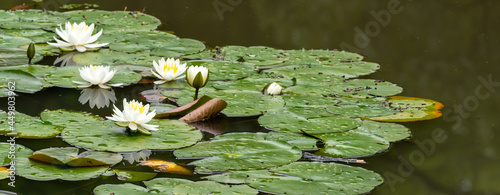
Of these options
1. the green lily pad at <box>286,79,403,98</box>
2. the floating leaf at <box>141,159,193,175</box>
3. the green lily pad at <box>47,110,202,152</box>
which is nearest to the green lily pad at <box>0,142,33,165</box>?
the green lily pad at <box>47,110,202,152</box>

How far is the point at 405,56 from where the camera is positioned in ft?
17.7

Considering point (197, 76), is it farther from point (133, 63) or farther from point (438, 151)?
point (438, 151)

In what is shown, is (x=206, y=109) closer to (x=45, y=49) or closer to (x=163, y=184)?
(x=163, y=184)

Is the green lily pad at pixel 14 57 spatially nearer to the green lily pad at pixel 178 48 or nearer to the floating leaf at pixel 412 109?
the green lily pad at pixel 178 48

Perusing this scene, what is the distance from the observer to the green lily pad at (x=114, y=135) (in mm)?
3018

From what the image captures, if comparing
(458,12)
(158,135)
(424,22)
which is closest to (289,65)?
(158,135)

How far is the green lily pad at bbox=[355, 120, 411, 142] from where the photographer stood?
340 centimetres

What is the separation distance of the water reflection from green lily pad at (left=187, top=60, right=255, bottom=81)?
0.75 m

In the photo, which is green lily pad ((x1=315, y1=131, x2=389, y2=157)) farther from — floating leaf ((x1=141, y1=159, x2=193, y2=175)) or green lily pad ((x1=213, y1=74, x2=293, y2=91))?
green lily pad ((x1=213, y1=74, x2=293, y2=91))

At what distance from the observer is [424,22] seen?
671 centimetres

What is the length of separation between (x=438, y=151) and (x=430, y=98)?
3.22ft

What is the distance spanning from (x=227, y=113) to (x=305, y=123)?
482 mm

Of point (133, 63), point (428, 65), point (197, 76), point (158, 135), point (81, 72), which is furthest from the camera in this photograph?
point (428, 65)

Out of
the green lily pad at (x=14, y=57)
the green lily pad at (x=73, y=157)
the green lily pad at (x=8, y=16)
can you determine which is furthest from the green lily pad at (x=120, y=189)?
the green lily pad at (x=8, y=16)
